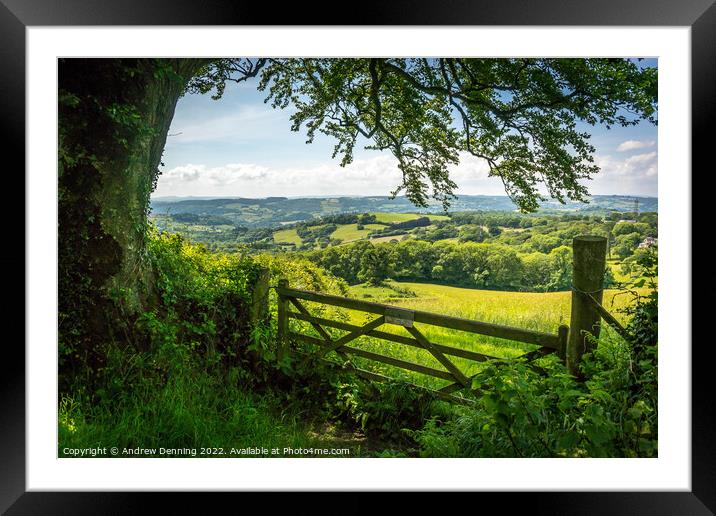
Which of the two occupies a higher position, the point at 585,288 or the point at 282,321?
the point at 585,288

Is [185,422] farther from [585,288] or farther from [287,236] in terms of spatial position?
[585,288]

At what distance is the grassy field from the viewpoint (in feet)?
15.3

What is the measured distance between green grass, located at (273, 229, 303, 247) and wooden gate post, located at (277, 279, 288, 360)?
573 millimetres

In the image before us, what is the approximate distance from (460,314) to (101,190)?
148 inches

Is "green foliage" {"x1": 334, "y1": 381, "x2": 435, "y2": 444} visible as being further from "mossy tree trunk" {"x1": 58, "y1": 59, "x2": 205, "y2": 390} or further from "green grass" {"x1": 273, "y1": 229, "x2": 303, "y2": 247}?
"mossy tree trunk" {"x1": 58, "y1": 59, "x2": 205, "y2": 390}

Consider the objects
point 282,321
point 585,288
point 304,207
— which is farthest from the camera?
point 304,207

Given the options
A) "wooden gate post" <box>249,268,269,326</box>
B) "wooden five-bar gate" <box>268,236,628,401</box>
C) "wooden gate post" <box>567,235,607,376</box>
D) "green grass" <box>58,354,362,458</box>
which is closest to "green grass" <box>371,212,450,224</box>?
"wooden five-bar gate" <box>268,236,628,401</box>

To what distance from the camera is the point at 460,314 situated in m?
5.20

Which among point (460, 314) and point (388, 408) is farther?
point (460, 314)

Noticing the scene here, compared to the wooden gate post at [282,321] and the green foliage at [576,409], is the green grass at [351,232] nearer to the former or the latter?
the wooden gate post at [282,321]
